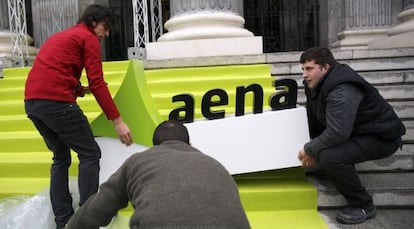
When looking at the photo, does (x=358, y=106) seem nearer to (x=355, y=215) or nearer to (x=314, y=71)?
(x=314, y=71)

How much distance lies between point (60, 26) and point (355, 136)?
6677mm

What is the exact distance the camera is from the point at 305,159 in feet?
10.4

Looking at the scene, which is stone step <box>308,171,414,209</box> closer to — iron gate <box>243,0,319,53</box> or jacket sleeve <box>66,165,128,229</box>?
jacket sleeve <box>66,165,128,229</box>

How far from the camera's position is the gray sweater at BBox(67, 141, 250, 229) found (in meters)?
1.45

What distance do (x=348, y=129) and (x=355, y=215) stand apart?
0.64 meters

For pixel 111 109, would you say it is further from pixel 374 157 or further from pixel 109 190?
pixel 374 157

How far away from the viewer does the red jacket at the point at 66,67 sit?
278cm

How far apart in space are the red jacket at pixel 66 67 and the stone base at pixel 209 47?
342cm

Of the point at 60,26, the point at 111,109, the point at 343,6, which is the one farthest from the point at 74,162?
the point at 343,6

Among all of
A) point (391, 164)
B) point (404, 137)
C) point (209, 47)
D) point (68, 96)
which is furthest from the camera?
point (209, 47)

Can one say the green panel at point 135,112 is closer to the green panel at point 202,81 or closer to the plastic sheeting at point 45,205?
the plastic sheeting at point 45,205

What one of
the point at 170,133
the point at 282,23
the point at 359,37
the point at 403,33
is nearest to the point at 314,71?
the point at 170,133

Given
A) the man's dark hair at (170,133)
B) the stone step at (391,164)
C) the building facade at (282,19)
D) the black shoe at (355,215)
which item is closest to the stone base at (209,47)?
the building facade at (282,19)

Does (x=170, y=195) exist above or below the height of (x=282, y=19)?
below
